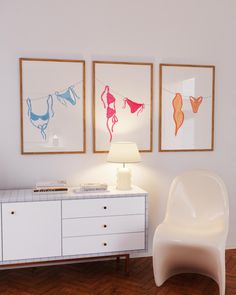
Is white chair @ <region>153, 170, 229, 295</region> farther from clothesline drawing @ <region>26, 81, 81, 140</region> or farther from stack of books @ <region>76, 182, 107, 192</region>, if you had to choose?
clothesline drawing @ <region>26, 81, 81, 140</region>

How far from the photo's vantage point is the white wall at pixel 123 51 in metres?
3.36

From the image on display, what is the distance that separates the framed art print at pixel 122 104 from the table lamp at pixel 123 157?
0.85 ft

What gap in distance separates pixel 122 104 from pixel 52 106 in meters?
0.66

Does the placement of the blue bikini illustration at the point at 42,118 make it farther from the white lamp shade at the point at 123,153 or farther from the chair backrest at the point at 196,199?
the chair backrest at the point at 196,199

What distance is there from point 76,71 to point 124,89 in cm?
48

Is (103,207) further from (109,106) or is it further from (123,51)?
(123,51)

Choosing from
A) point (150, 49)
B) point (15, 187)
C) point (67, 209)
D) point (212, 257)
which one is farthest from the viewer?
point (150, 49)

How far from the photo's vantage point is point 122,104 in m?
3.60

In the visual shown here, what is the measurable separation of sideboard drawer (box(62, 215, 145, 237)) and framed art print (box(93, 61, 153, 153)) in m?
0.70

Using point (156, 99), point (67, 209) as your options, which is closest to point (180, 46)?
point (156, 99)

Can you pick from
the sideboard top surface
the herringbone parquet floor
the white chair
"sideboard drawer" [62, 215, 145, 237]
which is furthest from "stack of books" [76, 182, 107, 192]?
the herringbone parquet floor

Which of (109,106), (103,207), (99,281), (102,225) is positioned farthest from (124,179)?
(99,281)

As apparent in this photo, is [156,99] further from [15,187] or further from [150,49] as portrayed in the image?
[15,187]

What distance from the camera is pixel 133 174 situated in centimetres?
368
